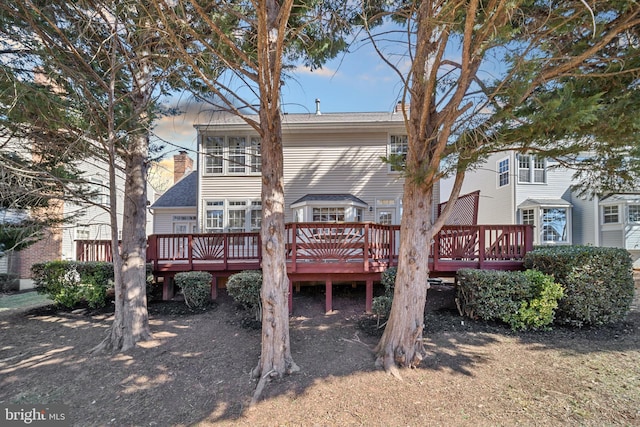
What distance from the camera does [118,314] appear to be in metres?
5.36

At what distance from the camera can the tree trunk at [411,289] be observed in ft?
14.7

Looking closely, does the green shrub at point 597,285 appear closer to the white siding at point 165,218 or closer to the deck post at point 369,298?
the deck post at point 369,298

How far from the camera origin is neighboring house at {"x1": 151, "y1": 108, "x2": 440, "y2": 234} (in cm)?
1063

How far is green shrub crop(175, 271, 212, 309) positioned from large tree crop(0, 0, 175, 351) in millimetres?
1330

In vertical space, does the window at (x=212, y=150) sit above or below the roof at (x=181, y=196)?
above

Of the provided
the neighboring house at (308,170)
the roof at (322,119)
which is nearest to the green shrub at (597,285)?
the neighboring house at (308,170)

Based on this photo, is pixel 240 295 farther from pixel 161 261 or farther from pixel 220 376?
pixel 161 261

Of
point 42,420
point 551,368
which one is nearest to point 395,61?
point 551,368

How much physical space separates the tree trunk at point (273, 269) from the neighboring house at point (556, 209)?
452 inches

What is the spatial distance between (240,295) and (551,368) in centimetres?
545

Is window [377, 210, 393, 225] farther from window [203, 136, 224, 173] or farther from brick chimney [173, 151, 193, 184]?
brick chimney [173, 151, 193, 184]

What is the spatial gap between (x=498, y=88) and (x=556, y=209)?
13153 mm

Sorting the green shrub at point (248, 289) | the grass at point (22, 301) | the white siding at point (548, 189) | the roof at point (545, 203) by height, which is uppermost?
the white siding at point (548, 189)

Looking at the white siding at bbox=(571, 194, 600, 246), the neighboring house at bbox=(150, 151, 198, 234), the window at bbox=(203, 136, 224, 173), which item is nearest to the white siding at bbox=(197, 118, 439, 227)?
the window at bbox=(203, 136, 224, 173)
